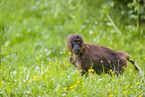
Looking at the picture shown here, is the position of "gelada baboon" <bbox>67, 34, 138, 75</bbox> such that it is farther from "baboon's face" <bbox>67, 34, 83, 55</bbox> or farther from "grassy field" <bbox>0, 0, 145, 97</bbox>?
"grassy field" <bbox>0, 0, 145, 97</bbox>

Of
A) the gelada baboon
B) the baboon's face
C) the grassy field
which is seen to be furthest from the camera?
the gelada baboon

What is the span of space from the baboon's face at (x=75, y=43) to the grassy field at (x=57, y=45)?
0.80 feet

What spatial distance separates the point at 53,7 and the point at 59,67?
219 inches

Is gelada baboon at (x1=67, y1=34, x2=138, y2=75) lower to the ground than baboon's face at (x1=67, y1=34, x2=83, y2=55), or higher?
lower

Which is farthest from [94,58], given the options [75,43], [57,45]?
[57,45]

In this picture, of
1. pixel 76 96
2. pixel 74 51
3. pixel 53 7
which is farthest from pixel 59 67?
pixel 53 7

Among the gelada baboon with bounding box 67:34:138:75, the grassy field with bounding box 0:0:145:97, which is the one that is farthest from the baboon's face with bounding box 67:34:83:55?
the grassy field with bounding box 0:0:145:97

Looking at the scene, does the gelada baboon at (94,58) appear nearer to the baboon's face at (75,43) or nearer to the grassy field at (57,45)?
the baboon's face at (75,43)

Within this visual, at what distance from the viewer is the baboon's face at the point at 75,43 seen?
5.06m

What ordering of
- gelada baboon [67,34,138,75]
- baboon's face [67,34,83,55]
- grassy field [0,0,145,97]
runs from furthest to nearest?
gelada baboon [67,34,138,75] < baboon's face [67,34,83,55] < grassy field [0,0,145,97]

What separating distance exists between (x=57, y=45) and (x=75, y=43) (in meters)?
2.49

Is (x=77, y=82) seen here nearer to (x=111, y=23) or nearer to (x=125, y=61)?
(x=125, y=61)

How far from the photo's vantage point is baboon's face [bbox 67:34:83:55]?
5063 millimetres

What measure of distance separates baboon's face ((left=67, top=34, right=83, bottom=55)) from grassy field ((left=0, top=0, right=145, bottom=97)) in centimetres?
24
